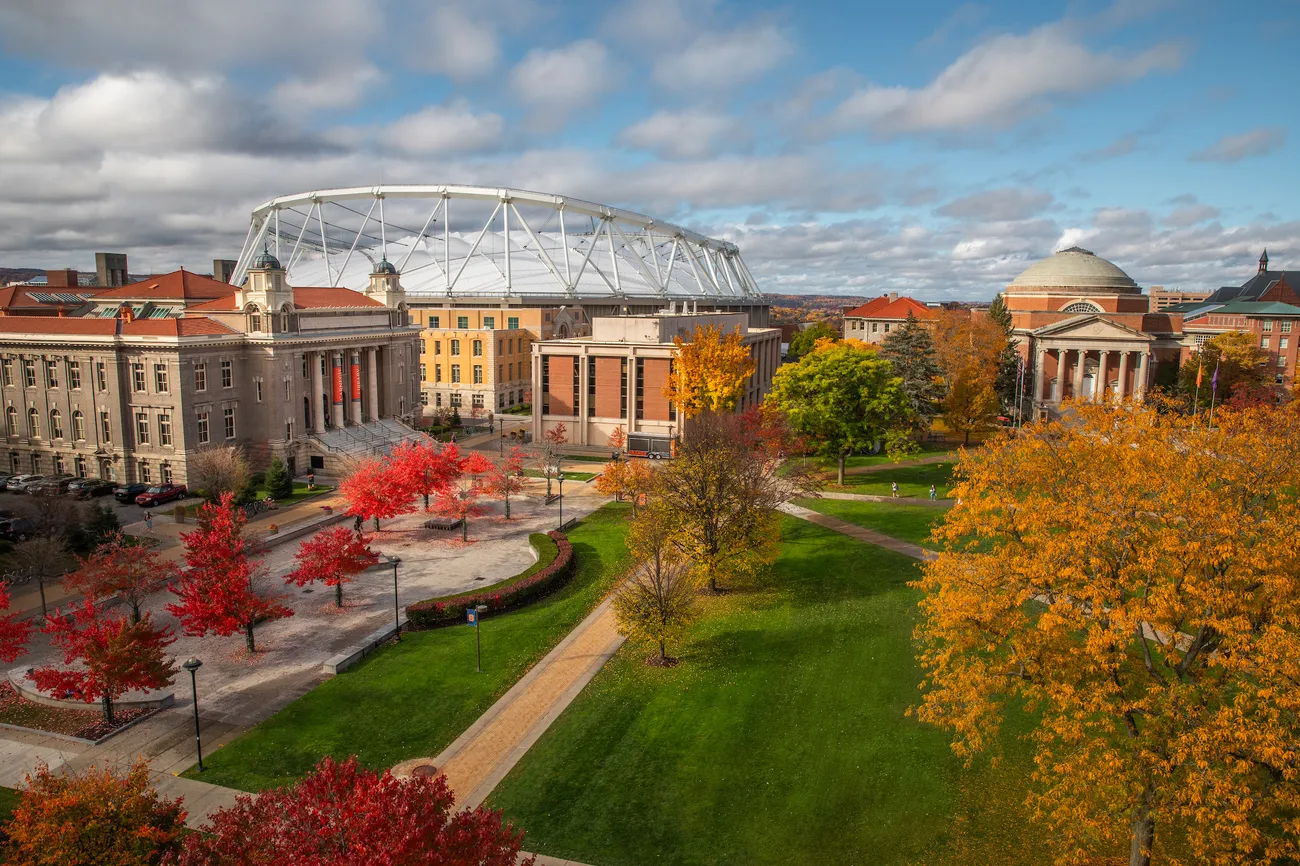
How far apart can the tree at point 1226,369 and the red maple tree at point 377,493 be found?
71.4 meters

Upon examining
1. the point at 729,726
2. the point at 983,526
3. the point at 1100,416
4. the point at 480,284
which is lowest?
the point at 729,726

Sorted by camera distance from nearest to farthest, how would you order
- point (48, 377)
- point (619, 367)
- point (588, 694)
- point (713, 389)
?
1. point (588, 694)
2. point (48, 377)
3. point (713, 389)
4. point (619, 367)

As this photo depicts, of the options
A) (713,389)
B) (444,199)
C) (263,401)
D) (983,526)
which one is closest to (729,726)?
(983,526)

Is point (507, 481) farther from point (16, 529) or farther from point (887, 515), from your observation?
point (16, 529)

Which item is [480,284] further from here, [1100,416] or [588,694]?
[1100,416]

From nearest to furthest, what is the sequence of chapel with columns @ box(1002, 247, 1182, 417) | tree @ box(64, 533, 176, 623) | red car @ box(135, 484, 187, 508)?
tree @ box(64, 533, 176, 623) < red car @ box(135, 484, 187, 508) < chapel with columns @ box(1002, 247, 1182, 417)

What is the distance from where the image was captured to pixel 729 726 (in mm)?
25172

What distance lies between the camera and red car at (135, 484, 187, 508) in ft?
165

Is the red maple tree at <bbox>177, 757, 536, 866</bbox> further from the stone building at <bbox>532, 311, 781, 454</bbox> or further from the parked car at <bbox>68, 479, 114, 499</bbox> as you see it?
the stone building at <bbox>532, 311, 781, 454</bbox>

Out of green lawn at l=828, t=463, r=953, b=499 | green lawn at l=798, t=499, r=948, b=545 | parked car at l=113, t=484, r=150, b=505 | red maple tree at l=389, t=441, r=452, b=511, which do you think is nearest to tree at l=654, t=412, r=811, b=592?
green lawn at l=798, t=499, r=948, b=545

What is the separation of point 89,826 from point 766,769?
15.9 m

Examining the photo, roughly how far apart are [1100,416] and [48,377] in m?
64.0

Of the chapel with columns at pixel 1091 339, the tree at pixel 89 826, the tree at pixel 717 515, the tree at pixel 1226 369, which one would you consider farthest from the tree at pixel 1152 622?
the tree at pixel 1226 369

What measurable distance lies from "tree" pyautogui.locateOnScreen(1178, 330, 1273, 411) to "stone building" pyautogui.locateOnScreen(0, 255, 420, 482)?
7566cm
